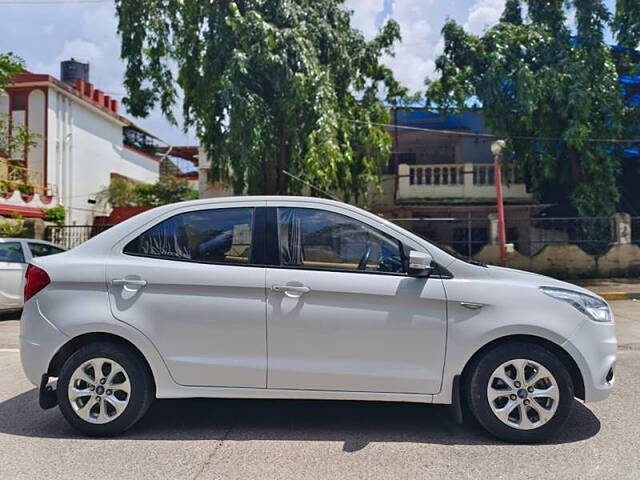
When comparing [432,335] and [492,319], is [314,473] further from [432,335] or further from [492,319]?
[492,319]

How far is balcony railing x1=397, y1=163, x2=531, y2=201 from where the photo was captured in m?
17.7

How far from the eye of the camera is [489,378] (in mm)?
3674

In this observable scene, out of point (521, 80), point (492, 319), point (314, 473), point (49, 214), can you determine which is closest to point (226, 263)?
point (314, 473)

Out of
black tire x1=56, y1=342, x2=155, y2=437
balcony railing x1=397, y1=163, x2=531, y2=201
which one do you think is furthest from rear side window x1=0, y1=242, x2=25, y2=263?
balcony railing x1=397, y1=163, x2=531, y2=201

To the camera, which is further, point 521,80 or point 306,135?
point 521,80

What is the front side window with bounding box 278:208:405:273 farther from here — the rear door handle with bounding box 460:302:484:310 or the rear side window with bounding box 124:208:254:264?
the rear door handle with bounding box 460:302:484:310

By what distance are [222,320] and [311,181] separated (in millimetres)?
9437

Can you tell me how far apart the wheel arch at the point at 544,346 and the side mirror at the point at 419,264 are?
0.67 meters

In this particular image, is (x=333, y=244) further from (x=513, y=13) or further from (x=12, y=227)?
(x=513, y=13)

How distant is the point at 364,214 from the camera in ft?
13.1

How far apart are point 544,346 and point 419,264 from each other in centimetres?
109

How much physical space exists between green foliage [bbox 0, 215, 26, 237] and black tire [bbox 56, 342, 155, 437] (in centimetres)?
1325

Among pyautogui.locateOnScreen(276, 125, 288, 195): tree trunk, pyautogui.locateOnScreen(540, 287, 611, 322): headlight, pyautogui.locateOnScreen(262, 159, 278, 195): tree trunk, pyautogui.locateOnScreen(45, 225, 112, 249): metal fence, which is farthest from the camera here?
pyautogui.locateOnScreen(45, 225, 112, 249): metal fence

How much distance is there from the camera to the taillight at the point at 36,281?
12.7 ft
